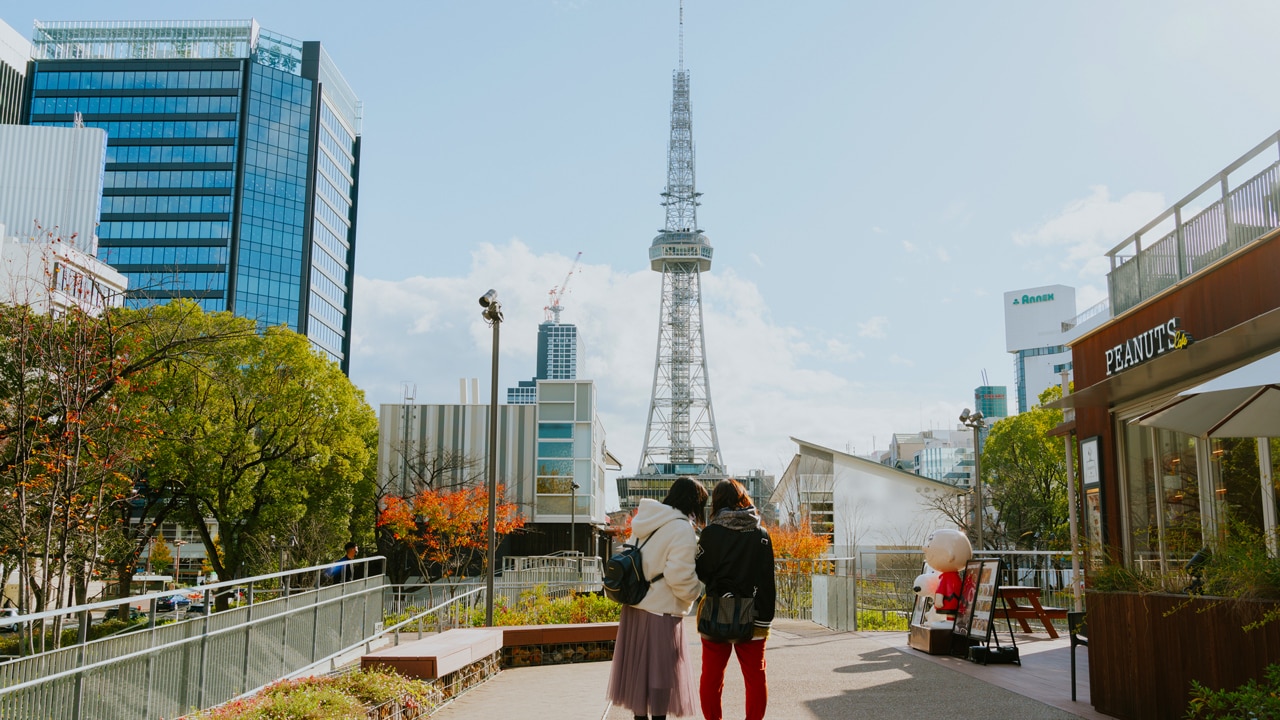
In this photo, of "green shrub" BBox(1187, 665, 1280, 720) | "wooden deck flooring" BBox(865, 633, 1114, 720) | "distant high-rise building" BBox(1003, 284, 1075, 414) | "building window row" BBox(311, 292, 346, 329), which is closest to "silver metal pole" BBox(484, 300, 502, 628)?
"wooden deck flooring" BBox(865, 633, 1114, 720)

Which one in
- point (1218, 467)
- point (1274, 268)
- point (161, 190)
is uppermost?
point (161, 190)

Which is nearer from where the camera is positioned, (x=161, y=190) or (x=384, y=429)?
(x=384, y=429)

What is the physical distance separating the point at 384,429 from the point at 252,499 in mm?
16831

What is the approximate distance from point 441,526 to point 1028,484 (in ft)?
87.8

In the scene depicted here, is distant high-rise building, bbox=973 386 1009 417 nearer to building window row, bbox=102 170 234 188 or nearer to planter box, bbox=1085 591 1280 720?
building window row, bbox=102 170 234 188

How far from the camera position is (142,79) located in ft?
313

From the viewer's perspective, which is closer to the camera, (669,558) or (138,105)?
(669,558)

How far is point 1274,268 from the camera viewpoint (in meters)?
9.55

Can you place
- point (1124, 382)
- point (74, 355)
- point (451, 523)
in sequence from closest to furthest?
point (1124, 382)
point (74, 355)
point (451, 523)

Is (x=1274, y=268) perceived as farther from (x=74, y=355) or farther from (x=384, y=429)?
(x=384, y=429)

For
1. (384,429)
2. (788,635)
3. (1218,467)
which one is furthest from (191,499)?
(1218,467)

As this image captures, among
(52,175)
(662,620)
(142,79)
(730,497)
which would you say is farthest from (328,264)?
(662,620)

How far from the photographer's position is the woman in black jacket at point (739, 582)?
6367mm

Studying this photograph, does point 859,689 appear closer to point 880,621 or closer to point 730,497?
point 730,497
